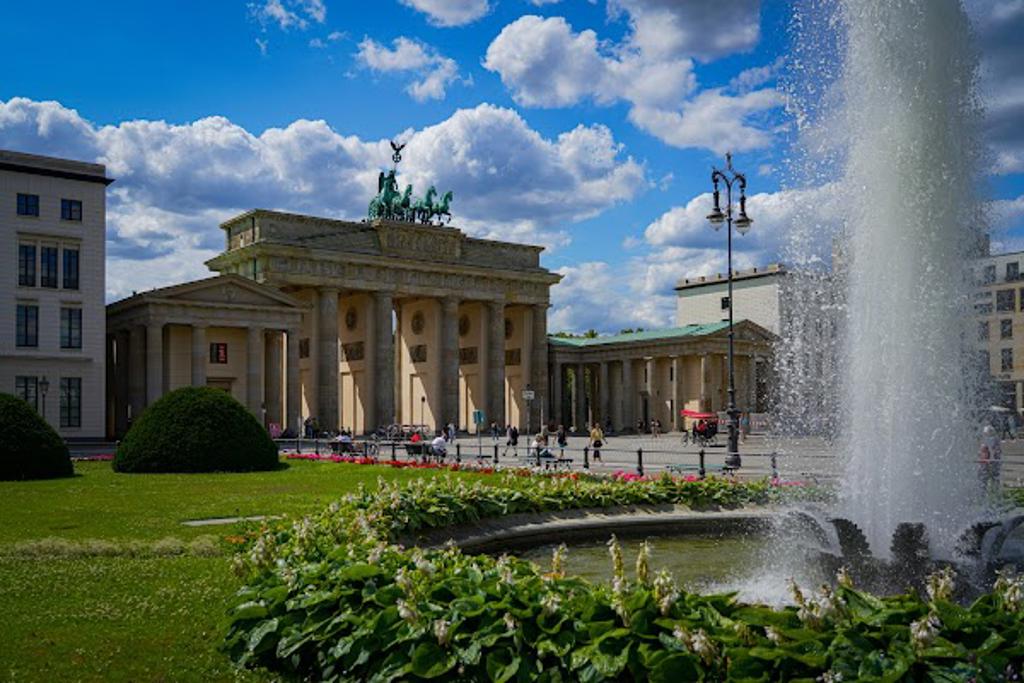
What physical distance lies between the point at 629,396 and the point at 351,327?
3025cm

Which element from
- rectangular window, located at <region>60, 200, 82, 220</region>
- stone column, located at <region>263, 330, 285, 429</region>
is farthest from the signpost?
rectangular window, located at <region>60, 200, 82, 220</region>

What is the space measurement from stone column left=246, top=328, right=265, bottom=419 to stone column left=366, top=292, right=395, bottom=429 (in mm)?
14352

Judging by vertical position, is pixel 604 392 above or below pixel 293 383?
below

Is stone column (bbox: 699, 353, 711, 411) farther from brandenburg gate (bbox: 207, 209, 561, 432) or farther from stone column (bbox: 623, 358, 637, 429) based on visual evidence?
brandenburg gate (bbox: 207, 209, 561, 432)

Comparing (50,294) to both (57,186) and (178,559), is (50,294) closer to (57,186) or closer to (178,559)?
(57,186)

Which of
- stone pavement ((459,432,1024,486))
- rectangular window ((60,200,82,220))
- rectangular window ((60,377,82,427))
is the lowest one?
stone pavement ((459,432,1024,486))

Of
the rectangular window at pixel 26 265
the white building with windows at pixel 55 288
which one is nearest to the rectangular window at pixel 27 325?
the white building with windows at pixel 55 288

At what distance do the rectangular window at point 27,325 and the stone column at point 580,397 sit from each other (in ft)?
194

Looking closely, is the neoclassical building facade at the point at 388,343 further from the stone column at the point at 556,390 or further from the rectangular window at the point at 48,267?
the rectangular window at the point at 48,267

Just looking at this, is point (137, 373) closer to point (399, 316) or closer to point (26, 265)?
point (26, 265)

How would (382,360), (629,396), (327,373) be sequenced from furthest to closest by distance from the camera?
(629,396) < (382,360) < (327,373)

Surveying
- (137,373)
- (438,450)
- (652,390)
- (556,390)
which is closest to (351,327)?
(556,390)

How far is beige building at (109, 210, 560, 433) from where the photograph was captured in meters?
69.6

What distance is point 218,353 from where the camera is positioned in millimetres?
72312
